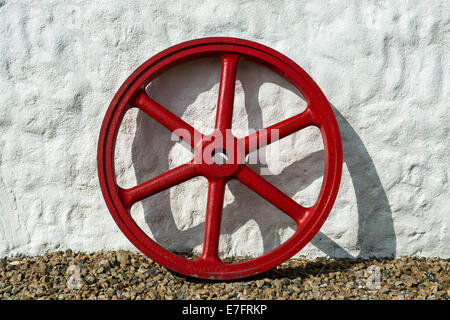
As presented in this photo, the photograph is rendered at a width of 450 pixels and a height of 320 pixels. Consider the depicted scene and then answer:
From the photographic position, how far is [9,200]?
7.96 ft

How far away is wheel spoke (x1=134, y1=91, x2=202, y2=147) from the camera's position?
2.20 meters

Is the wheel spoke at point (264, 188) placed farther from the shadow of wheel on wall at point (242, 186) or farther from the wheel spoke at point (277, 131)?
the shadow of wheel on wall at point (242, 186)

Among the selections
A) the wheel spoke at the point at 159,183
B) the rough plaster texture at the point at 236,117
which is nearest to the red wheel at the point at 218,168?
the wheel spoke at the point at 159,183

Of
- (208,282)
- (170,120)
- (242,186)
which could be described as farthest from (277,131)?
(208,282)

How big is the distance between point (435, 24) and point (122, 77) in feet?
4.61

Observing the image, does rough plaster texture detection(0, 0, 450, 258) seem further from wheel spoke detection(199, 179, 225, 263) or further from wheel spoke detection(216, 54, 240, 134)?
wheel spoke detection(199, 179, 225, 263)

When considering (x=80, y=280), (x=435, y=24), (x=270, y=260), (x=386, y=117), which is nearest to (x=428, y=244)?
(x=386, y=117)

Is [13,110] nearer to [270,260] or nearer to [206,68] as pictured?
[206,68]

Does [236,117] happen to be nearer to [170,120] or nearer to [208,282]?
[170,120]

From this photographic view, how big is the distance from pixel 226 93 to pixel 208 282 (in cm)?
81

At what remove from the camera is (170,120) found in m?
2.19

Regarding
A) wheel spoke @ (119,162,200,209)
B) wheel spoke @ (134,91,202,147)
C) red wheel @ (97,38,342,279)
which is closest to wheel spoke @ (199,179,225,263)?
red wheel @ (97,38,342,279)

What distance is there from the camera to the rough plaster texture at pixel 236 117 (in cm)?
229

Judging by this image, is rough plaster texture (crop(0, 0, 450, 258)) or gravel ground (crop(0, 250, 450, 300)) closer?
gravel ground (crop(0, 250, 450, 300))
